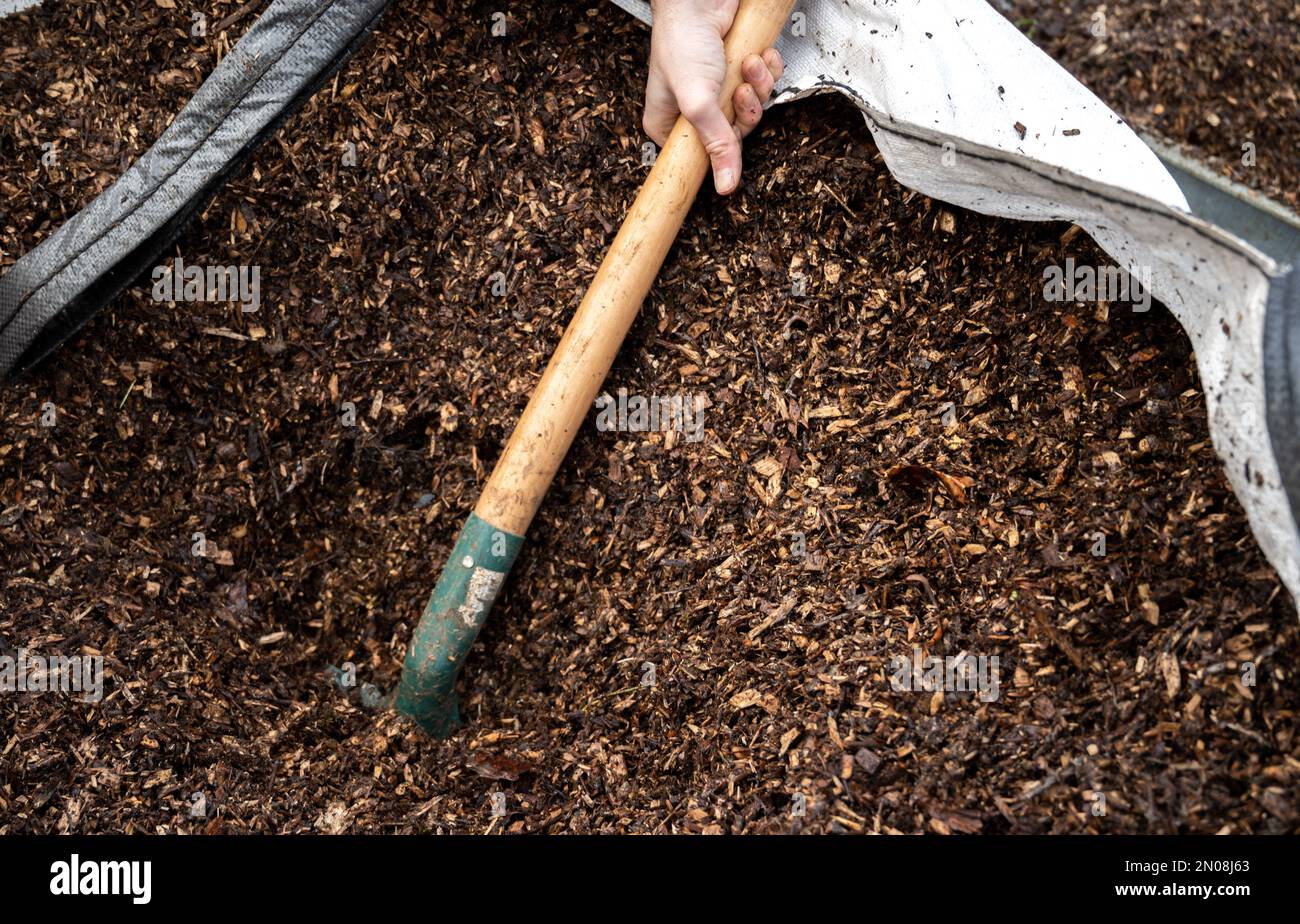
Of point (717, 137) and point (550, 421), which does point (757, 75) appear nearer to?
point (717, 137)

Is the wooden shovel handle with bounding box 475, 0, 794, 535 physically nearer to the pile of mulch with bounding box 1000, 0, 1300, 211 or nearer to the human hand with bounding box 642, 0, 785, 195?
the human hand with bounding box 642, 0, 785, 195

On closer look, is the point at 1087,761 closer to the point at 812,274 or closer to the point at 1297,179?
the point at 812,274

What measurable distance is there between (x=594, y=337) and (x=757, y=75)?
28.8 inches

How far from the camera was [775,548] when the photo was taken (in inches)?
81.4


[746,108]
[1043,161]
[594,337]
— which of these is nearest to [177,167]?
[594,337]

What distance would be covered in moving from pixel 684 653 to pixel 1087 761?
80 cm

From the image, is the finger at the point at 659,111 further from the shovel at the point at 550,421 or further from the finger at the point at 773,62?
the finger at the point at 773,62

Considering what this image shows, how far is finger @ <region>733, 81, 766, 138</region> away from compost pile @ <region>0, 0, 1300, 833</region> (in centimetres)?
9

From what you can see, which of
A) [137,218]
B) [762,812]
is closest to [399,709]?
[762,812]

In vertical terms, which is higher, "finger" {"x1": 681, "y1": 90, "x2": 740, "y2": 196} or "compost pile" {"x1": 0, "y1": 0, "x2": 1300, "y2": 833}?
"finger" {"x1": 681, "y1": 90, "x2": 740, "y2": 196}

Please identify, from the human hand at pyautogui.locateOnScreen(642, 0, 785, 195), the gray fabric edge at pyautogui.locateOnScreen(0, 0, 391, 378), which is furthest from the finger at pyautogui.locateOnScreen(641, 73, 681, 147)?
the gray fabric edge at pyautogui.locateOnScreen(0, 0, 391, 378)

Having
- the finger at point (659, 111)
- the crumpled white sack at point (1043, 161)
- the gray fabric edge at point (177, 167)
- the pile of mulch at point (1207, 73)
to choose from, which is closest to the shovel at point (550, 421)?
the finger at point (659, 111)

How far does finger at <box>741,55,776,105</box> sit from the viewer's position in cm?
220

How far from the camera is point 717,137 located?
2.18 meters
